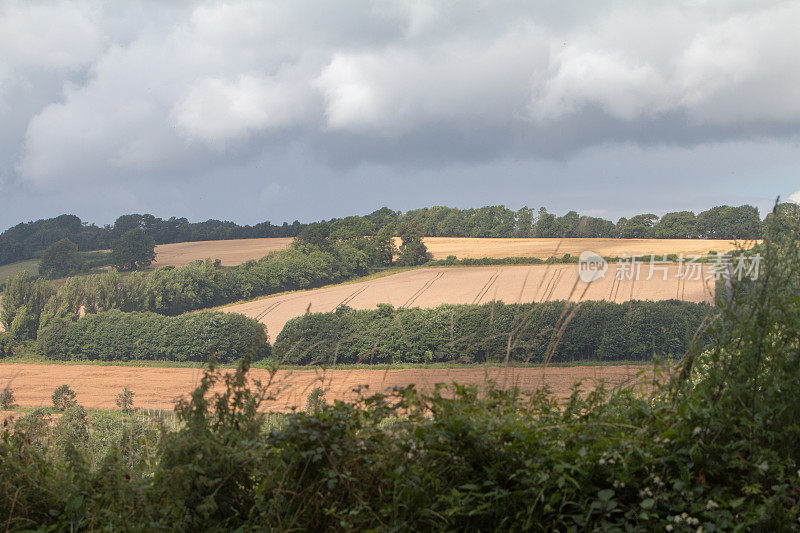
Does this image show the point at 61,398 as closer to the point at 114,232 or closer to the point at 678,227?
the point at 678,227

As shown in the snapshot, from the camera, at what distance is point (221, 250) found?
6788 centimetres

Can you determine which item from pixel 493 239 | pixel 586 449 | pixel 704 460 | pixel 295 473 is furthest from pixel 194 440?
pixel 493 239

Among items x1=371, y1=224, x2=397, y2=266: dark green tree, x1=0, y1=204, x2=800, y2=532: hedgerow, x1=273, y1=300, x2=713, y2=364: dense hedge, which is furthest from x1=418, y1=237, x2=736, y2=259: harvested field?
x1=0, y1=204, x2=800, y2=532: hedgerow

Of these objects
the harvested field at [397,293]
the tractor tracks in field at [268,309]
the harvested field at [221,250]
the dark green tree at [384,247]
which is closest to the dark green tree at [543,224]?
the harvested field at [397,293]

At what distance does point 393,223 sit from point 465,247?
13125 millimetres

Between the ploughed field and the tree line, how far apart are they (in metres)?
1.60

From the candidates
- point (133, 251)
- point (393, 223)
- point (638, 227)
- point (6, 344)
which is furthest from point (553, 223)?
point (6, 344)

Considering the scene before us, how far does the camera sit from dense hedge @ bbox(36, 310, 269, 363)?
5178cm

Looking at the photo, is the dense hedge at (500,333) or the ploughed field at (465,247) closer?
the dense hedge at (500,333)

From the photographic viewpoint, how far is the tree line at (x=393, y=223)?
144 ft

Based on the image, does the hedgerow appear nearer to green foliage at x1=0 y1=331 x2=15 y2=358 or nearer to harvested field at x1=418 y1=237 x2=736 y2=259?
harvested field at x1=418 y1=237 x2=736 y2=259

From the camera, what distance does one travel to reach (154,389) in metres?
36.3

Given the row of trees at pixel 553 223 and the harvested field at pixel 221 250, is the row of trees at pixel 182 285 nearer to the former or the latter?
the harvested field at pixel 221 250

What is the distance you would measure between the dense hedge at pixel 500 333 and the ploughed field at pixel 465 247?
5109 millimetres
